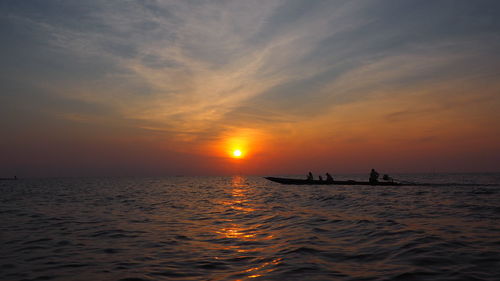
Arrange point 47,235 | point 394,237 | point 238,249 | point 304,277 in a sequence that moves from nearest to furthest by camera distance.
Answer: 1. point 304,277
2. point 238,249
3. point 394,237
4. point 47,235

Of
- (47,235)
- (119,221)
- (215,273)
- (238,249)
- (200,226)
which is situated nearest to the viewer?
(215,273)

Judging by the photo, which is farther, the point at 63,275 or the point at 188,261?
the point at 188,261

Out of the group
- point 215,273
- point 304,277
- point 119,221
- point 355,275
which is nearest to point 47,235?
point 119,221

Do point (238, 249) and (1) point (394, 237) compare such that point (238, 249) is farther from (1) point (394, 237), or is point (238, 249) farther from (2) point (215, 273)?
(1) point (394, 237)

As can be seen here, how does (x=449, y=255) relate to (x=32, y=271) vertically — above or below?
above

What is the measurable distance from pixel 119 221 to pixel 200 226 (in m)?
5.25

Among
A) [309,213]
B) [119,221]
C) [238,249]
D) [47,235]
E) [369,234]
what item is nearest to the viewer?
[238,249]

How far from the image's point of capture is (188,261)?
9727 millimetres

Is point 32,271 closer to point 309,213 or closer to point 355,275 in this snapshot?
point 355,275

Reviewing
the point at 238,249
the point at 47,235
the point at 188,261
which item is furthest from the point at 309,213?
the point at 47,235

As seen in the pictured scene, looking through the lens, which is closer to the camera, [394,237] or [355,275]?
[355,275]

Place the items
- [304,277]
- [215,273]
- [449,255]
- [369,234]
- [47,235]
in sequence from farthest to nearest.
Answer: [47,235] → [369,234] → [449,255] → [215,273] → [304,277]

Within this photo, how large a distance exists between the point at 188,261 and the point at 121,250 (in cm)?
300

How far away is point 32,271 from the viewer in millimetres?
8820
